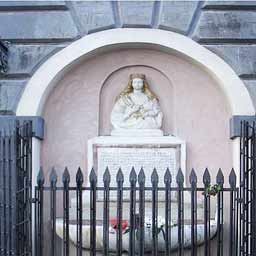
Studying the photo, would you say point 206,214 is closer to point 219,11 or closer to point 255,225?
point 255,225

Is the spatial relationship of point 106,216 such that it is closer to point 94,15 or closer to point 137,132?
point 137,132

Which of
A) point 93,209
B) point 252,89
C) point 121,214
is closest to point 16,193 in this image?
point 93,209

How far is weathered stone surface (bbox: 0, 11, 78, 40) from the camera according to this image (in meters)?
8.07

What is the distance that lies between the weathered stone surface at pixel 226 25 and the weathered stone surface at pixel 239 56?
0.12 m

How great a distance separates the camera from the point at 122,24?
809cm

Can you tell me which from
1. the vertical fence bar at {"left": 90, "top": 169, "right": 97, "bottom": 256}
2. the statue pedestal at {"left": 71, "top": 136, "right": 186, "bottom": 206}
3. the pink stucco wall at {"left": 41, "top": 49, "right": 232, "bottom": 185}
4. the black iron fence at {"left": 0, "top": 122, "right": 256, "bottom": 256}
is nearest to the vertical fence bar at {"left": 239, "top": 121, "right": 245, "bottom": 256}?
the black iron fence at {"left": 0, "top": 122, "right": 256, "bottom": 256}

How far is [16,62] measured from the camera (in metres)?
8.02

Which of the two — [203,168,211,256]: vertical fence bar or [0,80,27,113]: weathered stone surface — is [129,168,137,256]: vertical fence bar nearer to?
[203,168,211,256]: vertical fence bar

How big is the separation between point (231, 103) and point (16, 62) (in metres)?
2.55

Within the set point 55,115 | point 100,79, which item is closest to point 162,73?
point 100,79

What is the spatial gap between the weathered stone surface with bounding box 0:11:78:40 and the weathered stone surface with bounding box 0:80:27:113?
56 cm

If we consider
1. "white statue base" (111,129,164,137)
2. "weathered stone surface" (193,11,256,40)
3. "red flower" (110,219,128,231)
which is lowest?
"red flower" (110,219,128,231)

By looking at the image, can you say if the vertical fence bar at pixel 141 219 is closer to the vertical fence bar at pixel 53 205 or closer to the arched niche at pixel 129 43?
the vertical fence bar at pixel 53 205

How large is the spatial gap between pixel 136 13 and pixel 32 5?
1.23 metres
